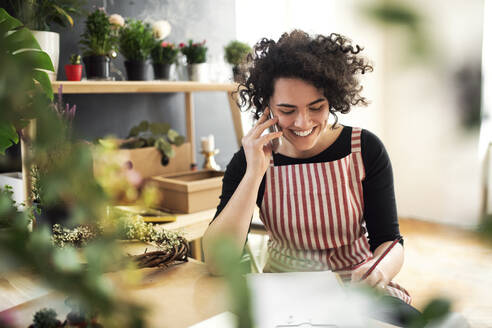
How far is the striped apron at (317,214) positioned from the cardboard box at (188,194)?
1.80ft

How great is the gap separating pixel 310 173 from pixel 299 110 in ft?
0.72

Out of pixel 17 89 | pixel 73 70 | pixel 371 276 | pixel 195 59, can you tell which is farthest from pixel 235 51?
pixel 17 89

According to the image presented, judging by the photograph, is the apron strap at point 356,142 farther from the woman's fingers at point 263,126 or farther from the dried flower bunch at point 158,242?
the dried flower bunch at point 158,242

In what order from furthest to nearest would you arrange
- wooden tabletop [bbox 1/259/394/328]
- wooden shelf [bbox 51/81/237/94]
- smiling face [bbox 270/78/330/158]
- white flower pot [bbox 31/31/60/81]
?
1. wooden shelf [bbox 51/81/237/94]
2. white flower pot [bbox 31/31/60/81]
3. smiling face [bbox 270/78/330/158]
4. wooden tabletop [bbox 1/259/394/328]

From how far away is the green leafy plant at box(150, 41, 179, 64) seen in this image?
204 cm

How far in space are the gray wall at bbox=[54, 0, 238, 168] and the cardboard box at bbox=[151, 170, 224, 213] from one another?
375 mm

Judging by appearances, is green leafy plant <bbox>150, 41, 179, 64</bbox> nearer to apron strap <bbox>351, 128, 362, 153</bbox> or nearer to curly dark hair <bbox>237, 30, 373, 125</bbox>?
curly dark hair <bbox>237, 30, 373, 125</bbox>

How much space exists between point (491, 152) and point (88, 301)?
0.13 m

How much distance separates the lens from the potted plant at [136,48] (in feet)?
6.38

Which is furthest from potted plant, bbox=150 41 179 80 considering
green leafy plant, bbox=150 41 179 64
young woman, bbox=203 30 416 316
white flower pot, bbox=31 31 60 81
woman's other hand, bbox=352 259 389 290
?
woman's other hand, bbox=352 259 389 290

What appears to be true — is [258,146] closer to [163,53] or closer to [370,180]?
[370,180]

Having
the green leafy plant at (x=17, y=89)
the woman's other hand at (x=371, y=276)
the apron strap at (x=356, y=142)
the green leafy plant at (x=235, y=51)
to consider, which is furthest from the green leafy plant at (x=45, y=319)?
the green leafy plant at (x=235, y=51)

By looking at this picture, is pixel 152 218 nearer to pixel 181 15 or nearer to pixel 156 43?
pixel 156 43

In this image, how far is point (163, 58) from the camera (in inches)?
81.1
